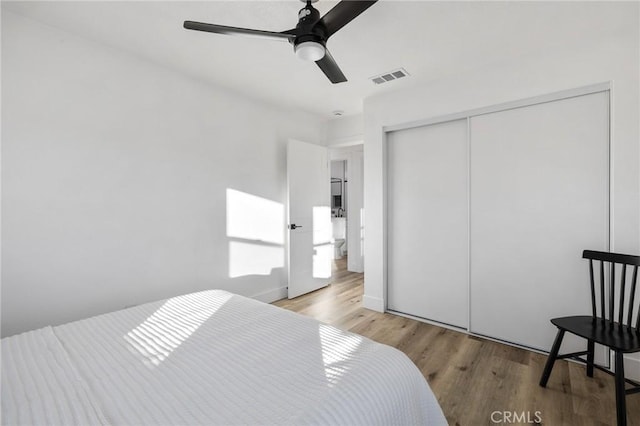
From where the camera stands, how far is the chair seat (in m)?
1.60

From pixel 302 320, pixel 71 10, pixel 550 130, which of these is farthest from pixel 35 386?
pixel 550 130

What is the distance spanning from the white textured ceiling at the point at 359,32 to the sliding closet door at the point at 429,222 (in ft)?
2.15

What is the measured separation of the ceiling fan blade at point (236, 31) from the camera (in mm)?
1533

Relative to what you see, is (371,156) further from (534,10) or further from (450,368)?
(450,368)

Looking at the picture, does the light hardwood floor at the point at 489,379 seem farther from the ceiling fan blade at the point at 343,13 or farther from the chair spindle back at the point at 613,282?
the ceiling fan blade at the point at 343,13

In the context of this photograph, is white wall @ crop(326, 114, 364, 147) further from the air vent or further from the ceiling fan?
the ceiling fan

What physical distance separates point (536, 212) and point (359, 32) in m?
2.01

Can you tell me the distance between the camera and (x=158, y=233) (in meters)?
2.60

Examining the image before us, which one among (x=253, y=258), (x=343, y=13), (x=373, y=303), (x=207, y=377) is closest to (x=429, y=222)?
(x=373, y=303)

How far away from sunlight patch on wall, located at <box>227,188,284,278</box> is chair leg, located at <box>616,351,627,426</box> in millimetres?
3011

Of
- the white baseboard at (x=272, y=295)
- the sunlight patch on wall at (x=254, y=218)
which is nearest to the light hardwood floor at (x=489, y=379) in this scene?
the white baseboard at (x=272, y=295)

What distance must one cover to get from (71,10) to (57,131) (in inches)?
31.2

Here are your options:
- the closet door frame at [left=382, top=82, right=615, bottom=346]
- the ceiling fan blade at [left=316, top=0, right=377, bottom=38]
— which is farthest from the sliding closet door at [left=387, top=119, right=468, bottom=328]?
the ceiling fan blade at [left=316, top=0, right=377, bottom=38]

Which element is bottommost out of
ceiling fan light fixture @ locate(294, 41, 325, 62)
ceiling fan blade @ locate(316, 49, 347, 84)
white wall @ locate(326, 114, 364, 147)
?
ceiling fan light fixture @ locate(294, 41, 325, 62)
